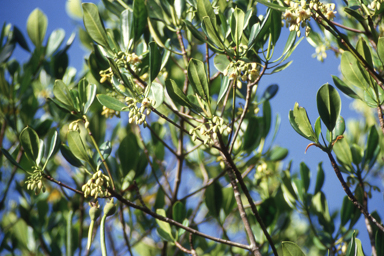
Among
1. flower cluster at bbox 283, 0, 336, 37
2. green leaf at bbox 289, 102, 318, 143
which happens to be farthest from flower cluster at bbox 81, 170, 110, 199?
flower cluster at bbox 283, 0, 336, 37

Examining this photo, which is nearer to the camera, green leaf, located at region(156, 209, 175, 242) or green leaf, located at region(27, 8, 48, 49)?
green leaf, located at region(156, 209, 175, 242)

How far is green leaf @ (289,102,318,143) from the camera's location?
1046 mm

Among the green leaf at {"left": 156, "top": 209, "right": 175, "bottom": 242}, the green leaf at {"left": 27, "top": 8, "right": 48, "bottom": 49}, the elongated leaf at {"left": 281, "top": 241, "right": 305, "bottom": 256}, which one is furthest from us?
the green leaf at {"left": 27, "top": 8, "right": 48, "bottom": 49}

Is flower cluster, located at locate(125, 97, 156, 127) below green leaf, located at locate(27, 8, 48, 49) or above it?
below

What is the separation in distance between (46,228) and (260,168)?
111 cm

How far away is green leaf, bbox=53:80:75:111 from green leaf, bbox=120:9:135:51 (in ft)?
0.82

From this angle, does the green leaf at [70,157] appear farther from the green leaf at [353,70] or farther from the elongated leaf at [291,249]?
the green leaf at [353,70]

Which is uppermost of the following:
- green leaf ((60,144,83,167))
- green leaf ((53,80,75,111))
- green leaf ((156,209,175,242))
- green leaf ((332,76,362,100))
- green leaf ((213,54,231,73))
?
green leaf ((53,80,75,111))

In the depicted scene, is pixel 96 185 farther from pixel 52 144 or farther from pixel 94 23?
pixel 94 23

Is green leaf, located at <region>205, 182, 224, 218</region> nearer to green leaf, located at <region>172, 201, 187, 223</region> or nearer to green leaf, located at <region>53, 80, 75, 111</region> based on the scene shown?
green leaf, located at <region>172, 201, 187, 223</region>

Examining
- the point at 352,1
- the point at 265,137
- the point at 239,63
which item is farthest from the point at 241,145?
the point at 352,1

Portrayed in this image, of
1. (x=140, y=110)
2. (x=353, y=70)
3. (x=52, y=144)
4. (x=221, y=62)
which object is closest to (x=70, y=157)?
(x=52, y=144)

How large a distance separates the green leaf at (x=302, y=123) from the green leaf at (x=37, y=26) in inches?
55.9

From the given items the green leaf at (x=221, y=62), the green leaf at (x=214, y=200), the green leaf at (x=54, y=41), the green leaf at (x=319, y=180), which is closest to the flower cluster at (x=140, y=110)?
the green leaf at (x=221, y=62)
